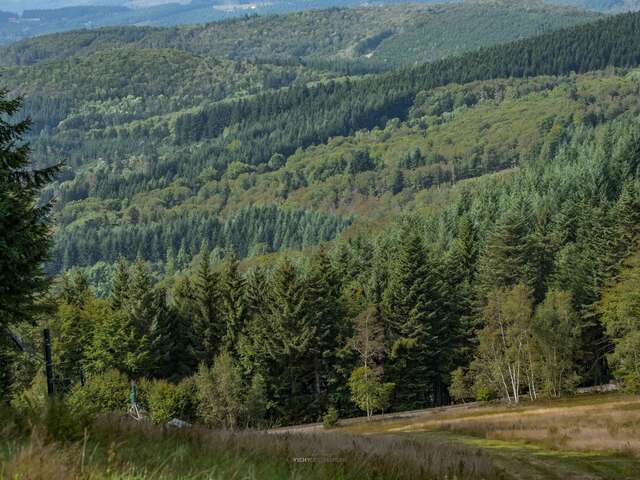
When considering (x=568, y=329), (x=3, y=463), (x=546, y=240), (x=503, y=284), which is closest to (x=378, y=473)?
(x=3, y=463)

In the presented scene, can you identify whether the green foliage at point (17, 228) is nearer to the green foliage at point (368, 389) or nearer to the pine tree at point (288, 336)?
the green foliage at point (368, 389)

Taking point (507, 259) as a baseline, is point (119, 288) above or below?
above

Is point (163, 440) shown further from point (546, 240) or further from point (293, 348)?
point (546, 240)

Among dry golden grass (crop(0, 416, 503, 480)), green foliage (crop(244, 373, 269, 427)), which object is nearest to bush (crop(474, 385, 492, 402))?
green foliage (crop(244, 373, 269, 427))

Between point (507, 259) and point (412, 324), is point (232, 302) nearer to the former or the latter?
point (412, 324)

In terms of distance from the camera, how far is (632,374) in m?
57.1

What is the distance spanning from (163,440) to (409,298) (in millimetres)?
66653

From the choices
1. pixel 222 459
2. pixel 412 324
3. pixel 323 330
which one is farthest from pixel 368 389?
pixel 222 459

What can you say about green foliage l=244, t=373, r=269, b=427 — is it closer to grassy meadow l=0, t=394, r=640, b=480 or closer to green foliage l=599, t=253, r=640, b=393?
green foliage l=599, t=253, r=640, b=393

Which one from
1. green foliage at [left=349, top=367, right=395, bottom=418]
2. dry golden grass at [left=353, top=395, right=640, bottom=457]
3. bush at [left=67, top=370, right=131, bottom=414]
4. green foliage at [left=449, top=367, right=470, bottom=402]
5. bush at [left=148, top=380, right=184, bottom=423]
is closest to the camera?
dry golden grass at [left=353, top=395, right=640, bottom=457]

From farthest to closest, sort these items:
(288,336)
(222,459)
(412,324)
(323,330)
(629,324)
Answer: (412,324), (323,330), (288,336), (629,324), (222,459)

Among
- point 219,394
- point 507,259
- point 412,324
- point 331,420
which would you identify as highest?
point 507,259

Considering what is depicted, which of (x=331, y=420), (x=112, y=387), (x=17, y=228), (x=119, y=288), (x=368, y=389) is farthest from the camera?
(x=119, y=288)

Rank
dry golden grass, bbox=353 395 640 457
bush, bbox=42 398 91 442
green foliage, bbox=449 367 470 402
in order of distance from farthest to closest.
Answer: green foliage, bbox=449 367 470 402 < dry golden grass, bbox=353 395 640 457 < bush, bbox=42 398 91 442
